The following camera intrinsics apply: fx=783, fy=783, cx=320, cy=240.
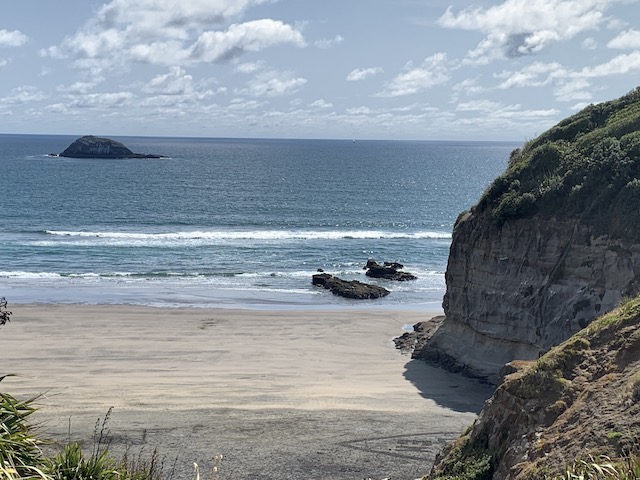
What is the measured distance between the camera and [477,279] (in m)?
30.0

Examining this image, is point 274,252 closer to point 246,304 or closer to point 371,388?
point 246,304

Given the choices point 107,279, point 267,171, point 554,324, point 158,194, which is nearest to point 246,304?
point 107,279

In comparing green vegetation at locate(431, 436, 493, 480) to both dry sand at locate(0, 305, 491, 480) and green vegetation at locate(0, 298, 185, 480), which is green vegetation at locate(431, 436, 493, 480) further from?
green vegetation at locate(0, 298, 185, 480)

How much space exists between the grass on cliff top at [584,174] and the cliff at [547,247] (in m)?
0.04

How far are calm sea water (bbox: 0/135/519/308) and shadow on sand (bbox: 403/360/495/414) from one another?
49.8ft

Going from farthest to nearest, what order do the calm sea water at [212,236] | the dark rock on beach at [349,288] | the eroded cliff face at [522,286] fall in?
1. the calm sea water at [212,236]
2. the dark rock on beach at [349,288]
3. the eroded cliff face at [522,286]

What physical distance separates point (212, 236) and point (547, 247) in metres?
44.3

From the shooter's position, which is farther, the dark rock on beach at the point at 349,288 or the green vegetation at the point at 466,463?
the dark rock on beach at the point at 349,288

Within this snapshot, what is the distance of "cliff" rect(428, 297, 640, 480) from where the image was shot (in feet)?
38.1

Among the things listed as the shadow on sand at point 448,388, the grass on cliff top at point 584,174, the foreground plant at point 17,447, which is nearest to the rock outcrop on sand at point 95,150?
the grass on cliff top at point 584,174

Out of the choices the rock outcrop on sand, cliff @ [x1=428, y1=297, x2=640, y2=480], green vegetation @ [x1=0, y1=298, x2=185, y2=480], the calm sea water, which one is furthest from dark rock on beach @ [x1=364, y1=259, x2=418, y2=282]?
the rock outcrop on sand

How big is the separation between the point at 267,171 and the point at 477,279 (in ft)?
409

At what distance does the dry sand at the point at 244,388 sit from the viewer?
68.5ft

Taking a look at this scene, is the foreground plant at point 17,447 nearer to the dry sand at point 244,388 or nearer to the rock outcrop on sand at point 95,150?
the dry sand at point 244,388
